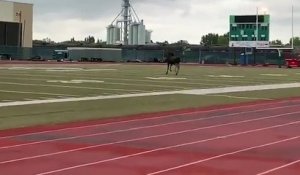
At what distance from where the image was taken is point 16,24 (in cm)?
10225

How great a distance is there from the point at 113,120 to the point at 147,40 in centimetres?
17298

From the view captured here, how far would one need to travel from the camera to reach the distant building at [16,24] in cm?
9862

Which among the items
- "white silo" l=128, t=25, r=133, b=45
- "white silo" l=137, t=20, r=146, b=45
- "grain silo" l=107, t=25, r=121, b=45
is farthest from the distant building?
"grain silo" l=107, t=25, r=121, b=45

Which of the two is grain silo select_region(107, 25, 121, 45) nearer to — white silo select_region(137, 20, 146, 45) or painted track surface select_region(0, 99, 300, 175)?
white silo select_region(137, 20, 146, 45)

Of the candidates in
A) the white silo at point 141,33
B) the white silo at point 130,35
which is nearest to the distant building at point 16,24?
the white silo at point 130,35

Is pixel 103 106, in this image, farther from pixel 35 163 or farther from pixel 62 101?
pixel 35 163

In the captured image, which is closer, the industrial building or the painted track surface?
the painted track surface

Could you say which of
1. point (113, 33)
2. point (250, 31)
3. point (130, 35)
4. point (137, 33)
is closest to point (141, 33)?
point (137, 33)

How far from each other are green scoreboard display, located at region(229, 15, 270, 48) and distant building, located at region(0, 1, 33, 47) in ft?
114

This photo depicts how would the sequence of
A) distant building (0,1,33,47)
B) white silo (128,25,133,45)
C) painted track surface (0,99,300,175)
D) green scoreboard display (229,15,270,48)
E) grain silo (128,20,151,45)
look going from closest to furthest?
painted track surface (0,99,300,175), distant building (0,1,33,47), green scoreboard display (229,15,270,48), white silo (128,25,133,45), grain silo (128,20,151,45)

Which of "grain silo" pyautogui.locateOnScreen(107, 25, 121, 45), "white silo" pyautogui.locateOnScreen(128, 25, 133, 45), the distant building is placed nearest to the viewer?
the distant building

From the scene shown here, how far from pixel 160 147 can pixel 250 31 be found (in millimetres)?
98675

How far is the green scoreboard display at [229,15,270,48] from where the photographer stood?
104625 mm

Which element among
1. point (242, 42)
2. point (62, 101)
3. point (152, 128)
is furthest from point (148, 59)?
point (152, 128)
